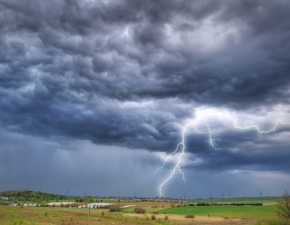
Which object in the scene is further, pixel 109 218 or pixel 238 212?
pixel 238 212

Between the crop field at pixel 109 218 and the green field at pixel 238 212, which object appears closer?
the crop field at pixel 109 218

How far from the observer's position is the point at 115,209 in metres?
137

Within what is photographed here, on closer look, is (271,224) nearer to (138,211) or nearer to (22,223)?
(22,223)

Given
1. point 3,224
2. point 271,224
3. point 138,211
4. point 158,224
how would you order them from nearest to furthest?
point 3,224, point 271,224, point 158,224, point 138,211

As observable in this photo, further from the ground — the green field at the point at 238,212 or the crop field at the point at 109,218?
the crop field at the point at 109,218

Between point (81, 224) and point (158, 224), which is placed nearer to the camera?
point (81, 224)

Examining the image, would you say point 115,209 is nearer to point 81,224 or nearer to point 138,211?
point 138,211

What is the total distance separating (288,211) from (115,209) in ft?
313

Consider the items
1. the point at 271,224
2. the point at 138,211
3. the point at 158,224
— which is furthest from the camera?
the point at 138,211

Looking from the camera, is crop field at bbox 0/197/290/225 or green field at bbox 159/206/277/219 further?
green field at bbox 159/206/277/219

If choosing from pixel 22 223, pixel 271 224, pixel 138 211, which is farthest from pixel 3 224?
pixel 138 211

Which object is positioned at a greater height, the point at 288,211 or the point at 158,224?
the point at 288,211

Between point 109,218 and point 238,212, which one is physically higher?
point 109,218

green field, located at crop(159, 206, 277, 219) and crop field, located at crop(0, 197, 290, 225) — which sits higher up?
crop field, located at crop(0, 197, 290, 225)
